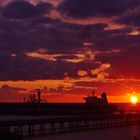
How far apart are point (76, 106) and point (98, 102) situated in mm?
11891

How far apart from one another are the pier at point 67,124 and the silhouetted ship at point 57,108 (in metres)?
38.6

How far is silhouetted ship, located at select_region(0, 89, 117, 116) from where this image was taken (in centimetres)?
15662

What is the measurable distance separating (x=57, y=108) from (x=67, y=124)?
207 ft

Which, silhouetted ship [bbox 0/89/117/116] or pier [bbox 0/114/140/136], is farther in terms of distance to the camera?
silhouetted ship [bbox 0/89/117/116]

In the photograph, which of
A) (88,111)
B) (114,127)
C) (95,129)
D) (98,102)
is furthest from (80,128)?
(98,102)

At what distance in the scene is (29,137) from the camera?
259 feet

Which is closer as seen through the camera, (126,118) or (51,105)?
(126,118)

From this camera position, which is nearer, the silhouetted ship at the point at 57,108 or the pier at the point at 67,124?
the pier at the point at 67,124

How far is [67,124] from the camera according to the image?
367ft

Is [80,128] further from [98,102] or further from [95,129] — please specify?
[98,102]

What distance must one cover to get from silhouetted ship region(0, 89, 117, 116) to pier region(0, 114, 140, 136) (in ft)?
127

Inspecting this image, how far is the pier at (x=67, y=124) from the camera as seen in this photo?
80812 millimetres

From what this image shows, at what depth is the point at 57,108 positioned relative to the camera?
574 ft

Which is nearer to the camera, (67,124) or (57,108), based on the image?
(67,124)
